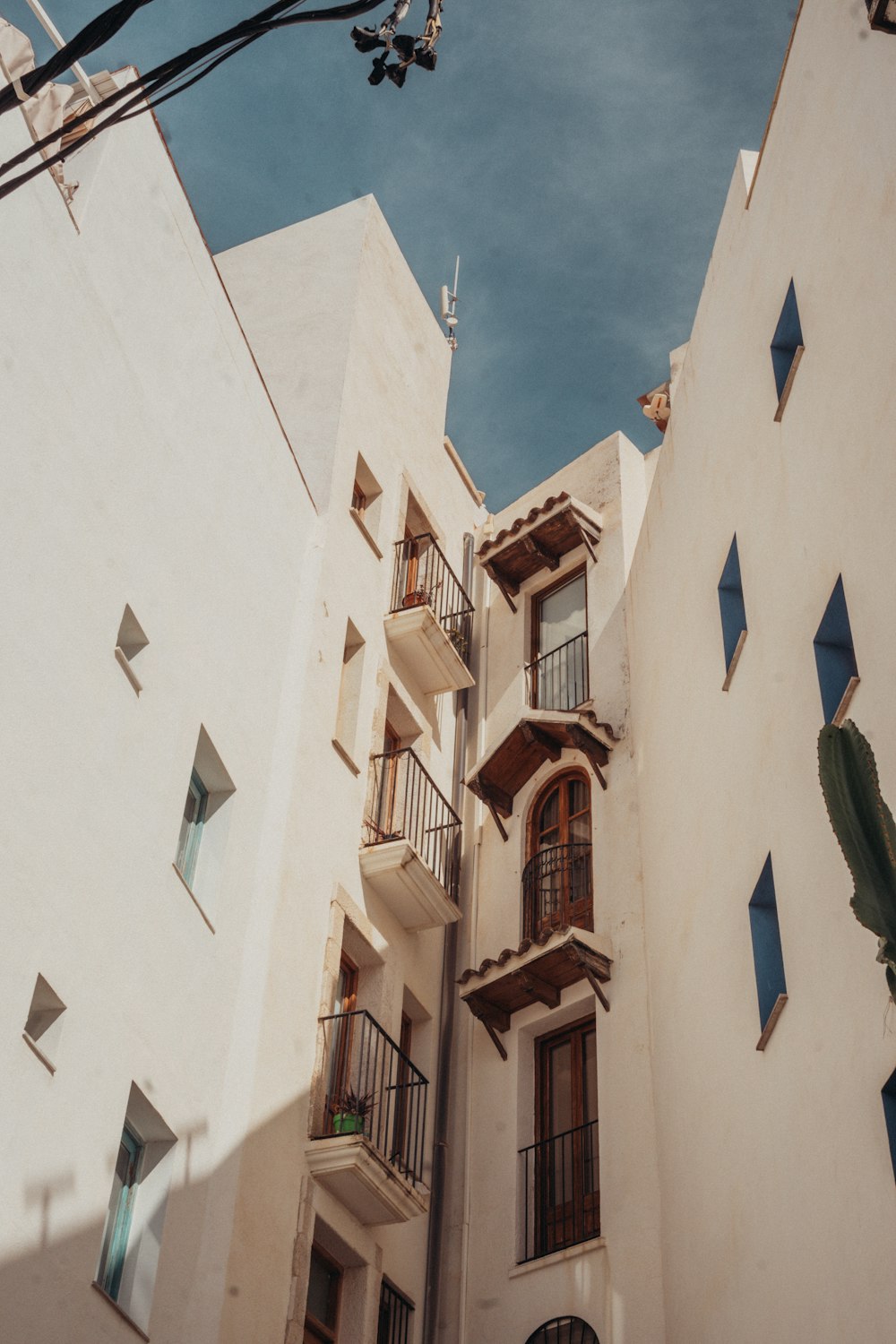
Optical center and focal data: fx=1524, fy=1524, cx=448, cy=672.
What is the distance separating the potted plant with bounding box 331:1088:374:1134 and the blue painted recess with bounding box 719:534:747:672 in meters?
5.60

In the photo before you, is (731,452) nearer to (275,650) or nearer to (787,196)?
(787,196)

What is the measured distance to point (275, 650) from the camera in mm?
16656

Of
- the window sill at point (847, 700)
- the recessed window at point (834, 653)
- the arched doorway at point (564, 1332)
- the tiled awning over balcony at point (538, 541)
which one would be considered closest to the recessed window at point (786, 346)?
the recessed window at point (834, 653)

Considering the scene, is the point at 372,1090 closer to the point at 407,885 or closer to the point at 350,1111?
the point at 350,1111

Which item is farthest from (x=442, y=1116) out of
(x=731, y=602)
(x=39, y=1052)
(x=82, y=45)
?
(x=82, y=45)

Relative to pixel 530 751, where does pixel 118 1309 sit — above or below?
below

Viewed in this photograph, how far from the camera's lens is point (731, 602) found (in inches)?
602

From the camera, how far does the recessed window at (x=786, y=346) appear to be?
13.8 m

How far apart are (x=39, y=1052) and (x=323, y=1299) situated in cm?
526

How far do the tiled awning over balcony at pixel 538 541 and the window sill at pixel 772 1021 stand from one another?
10170 mm

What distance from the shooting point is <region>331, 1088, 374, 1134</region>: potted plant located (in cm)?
1466

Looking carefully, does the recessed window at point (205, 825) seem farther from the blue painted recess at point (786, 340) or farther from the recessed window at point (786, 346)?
the blue painted recess at point (786, 340)

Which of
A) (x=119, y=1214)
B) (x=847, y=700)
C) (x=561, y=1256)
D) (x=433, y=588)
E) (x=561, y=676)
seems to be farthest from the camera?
(x=433, y=588)

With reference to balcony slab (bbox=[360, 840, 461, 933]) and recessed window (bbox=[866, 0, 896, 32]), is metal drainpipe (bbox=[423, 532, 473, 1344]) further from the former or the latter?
recessed window (bbox=[866, 0, 896, 32])
